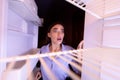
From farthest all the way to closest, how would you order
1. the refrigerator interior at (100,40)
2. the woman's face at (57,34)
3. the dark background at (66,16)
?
the dark background at (66,16) < the woman's face at (57,34) < the refrigerator interior at (100,40)

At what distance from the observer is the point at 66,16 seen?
6.56 ft

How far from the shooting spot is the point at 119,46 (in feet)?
1.68

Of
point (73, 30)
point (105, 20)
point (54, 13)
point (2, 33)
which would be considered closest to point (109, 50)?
point (105, 20)

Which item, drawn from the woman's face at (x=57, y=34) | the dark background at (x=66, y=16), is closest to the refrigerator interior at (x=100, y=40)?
the woman's face at (x=57, y=34)

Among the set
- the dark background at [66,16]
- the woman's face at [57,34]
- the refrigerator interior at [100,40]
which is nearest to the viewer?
the refrigerator interior at [100,40]

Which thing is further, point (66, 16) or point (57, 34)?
point (66, 16)

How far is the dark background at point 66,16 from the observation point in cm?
194

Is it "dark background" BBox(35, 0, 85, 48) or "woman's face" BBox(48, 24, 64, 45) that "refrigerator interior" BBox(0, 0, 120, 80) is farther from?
"dark background" BBox(35, 0, 85, 48)

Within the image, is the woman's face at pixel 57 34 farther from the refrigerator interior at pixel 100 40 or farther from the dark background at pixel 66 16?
the refrigerator interior at pixel 100 40

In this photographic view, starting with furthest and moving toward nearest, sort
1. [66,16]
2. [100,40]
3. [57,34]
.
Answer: [66,16], [57,34], [100,40]

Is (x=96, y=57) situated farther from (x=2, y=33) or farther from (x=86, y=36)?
(x=2, y=33)

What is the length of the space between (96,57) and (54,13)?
5.11 feet

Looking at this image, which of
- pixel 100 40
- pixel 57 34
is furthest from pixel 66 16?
pixel 100 40

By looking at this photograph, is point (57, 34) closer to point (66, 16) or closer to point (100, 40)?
point (66, 16)
